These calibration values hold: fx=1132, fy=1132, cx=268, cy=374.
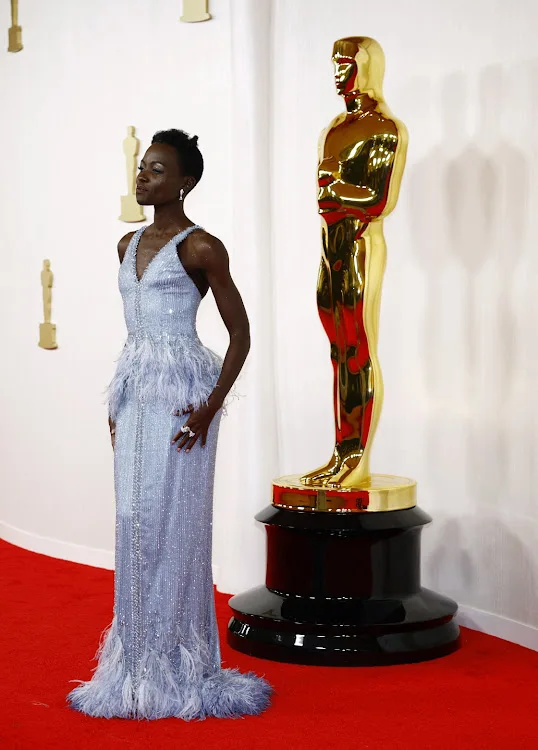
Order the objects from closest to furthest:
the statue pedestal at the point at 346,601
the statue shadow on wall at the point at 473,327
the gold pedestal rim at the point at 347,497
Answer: the statue pedestal at the point at 346,601 < the gold pedestal rim at the point at 347,497 < the statue shadow on wall at the point at 473,327

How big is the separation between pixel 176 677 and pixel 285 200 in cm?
271

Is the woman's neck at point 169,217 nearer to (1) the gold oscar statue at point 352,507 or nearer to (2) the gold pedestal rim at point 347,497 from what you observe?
(1) the gold oscar statue at point 352,507

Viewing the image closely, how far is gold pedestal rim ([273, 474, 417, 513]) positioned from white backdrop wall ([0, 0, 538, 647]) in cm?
55

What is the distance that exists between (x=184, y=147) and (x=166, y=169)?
0.31 ft

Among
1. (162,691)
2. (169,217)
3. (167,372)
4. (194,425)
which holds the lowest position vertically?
(162,691)

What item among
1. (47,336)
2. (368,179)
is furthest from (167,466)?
(47,336)

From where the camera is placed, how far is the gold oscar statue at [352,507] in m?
3.93

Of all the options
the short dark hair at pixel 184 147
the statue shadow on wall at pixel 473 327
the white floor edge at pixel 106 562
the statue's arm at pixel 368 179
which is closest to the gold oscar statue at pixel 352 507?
the statue's arm at pixel 368 179

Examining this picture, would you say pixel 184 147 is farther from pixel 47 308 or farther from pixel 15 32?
pixel 15 32

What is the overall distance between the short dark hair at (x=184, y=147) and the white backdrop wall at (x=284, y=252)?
1544 mm

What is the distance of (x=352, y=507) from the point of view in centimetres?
399

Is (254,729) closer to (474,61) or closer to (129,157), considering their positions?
(474,61)

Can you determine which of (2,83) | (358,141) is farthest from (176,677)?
(2,83)

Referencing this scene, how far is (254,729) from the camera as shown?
311 centimetres
